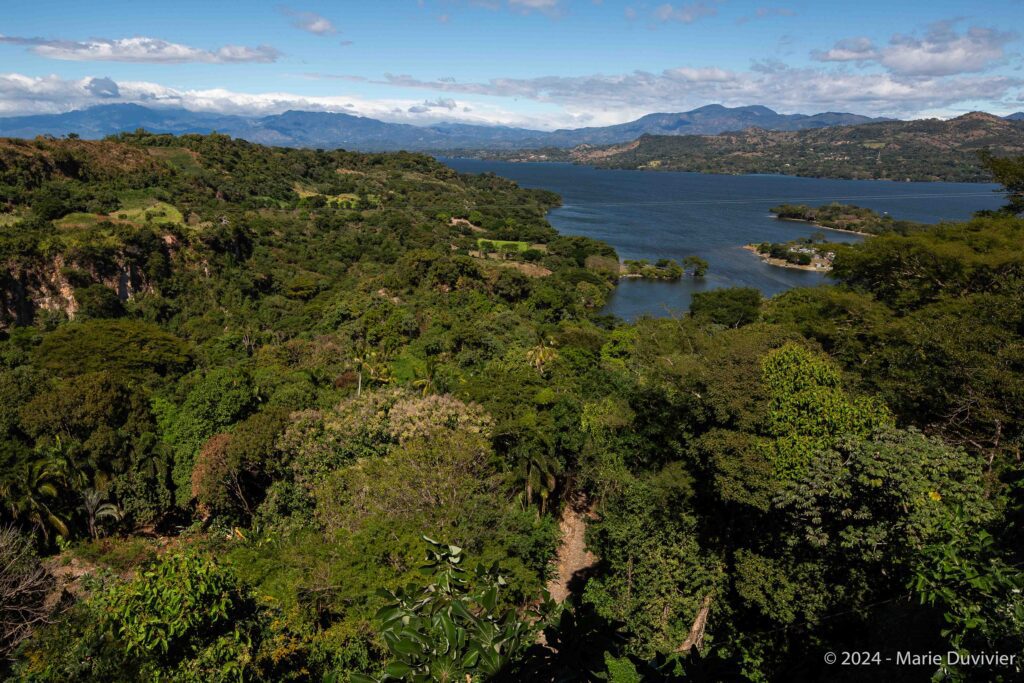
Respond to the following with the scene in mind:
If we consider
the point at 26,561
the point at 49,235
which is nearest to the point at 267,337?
the point at 49,235

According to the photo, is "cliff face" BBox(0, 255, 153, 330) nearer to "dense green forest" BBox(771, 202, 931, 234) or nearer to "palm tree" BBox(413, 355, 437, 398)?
"palm tree" BBox(413, 355, 437, 398)

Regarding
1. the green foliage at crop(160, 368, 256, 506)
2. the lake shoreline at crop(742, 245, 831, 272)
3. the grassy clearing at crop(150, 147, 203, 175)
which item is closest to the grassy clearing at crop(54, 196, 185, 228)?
the grassy clearing at crop(150, 147, 203, 175)

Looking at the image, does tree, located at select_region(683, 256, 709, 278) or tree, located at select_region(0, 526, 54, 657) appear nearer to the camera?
tree, located at select_region(0, 526, 54, 657)

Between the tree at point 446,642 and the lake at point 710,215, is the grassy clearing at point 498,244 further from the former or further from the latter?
the tree at point 446,642

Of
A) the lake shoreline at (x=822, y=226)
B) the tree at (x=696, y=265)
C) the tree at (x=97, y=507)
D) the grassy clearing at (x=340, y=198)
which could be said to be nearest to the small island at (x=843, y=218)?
the lake shoreline at (x=822, y=226)

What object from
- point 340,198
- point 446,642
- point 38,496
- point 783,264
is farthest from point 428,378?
point 340,198

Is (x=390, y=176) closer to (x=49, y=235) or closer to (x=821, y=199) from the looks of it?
(x=49, y=235)
